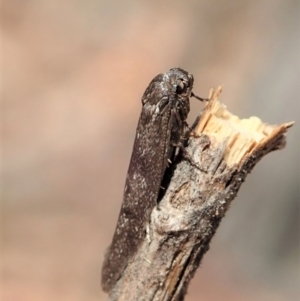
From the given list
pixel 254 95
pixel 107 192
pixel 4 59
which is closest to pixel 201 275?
pixel 107 192

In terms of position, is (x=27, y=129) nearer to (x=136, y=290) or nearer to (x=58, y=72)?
(x=58, y=72)

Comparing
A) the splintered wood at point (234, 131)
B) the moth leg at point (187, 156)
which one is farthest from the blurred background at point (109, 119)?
the moth leg at point (187, 156)

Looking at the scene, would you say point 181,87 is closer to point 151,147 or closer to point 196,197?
point 151,147

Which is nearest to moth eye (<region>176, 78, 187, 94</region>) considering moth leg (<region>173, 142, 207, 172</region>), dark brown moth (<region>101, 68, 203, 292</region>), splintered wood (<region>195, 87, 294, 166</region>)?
dark brown moth (<region>101, 68, 203, 292</region>)

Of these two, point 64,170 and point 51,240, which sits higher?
point 64,170

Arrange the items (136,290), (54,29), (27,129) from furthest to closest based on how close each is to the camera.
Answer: (27,129) → (54,29) → (136,290)

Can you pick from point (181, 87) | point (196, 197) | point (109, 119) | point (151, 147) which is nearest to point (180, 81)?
point (181, 87)

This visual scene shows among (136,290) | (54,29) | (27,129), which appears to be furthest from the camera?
(27,129)
